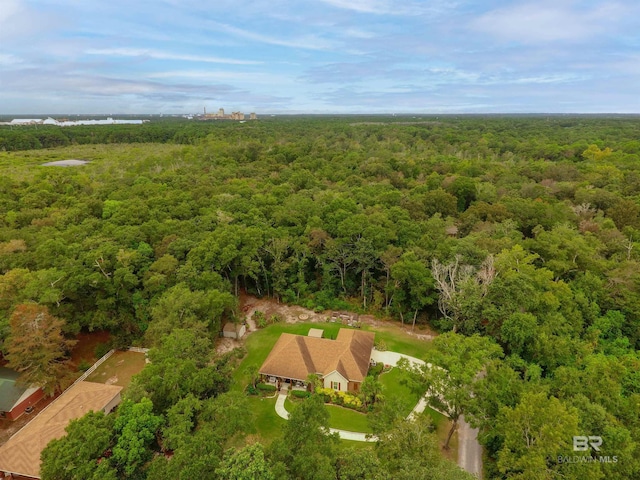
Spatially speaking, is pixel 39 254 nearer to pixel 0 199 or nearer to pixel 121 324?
pixel 121 324

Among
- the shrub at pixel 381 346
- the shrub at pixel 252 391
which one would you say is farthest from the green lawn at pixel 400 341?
the shrub at pixel 252 391

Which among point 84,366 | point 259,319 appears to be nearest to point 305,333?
point 259,319

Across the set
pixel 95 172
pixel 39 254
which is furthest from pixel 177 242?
pixel 95 172

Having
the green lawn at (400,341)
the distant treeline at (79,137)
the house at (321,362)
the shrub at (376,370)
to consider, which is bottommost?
the green lawn at (400,341)

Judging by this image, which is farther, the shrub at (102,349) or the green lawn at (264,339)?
the shrub at (102,349)

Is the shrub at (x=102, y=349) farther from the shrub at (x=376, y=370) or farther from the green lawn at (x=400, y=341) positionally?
the green lawn at (x=400, y=341)
